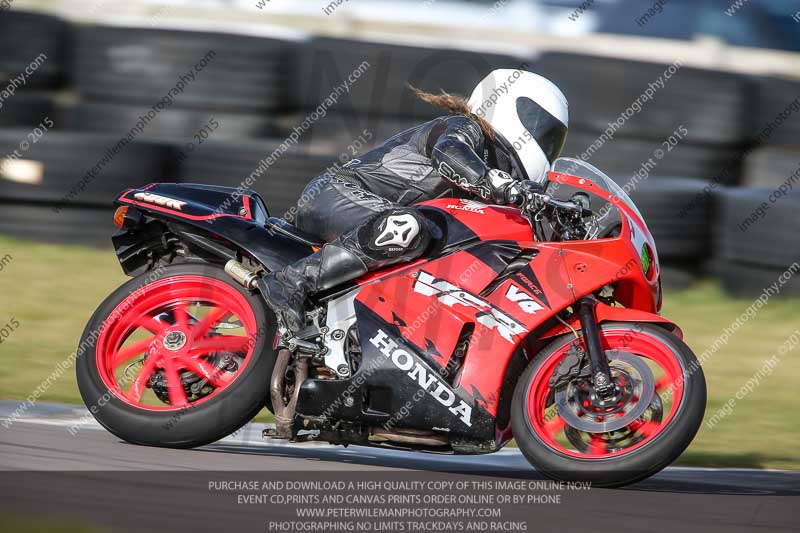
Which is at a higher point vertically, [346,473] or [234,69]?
[346,473]

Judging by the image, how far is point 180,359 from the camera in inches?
191

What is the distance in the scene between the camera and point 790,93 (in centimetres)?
1060

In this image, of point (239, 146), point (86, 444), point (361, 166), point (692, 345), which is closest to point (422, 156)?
point (361, 166)

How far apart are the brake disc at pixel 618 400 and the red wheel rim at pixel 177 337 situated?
1341mm

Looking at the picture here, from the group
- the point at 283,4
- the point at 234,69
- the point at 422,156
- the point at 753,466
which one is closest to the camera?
the point at 422,156

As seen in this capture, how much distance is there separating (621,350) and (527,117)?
39.8 inches

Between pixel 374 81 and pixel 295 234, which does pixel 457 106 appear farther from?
pixel 374 81

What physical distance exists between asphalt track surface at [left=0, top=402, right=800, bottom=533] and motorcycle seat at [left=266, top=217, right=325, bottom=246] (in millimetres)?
927

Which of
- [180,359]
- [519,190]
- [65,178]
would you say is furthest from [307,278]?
[65,178]

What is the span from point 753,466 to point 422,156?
2.13 meters

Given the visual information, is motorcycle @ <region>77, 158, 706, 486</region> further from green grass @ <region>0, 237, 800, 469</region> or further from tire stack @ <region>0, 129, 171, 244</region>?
tire stack @ <region>0, 129, 171, 244</region>

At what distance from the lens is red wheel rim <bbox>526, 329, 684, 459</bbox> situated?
427 centimetres

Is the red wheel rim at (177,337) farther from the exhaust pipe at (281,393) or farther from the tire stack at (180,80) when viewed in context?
the tire stack at (180,80)

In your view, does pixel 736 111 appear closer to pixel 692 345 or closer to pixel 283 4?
pixel 692 345
